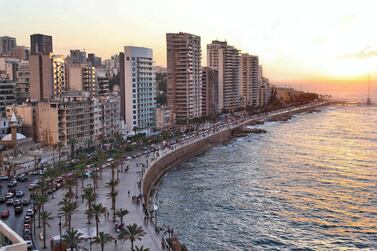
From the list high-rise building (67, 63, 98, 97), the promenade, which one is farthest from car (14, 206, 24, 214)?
high-rise building (67, 63, 98, 97)

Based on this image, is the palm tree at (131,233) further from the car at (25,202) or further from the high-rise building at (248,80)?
the high-rise building at (248,80)

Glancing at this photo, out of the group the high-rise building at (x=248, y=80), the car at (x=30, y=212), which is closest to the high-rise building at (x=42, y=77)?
the car at (x=30, y=212)

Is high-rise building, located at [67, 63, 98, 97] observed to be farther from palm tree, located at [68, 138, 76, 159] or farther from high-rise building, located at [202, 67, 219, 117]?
high-rise building, located at [202, 67, 219, 117]

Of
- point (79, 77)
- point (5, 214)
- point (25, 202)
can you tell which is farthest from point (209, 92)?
point (5, 214)

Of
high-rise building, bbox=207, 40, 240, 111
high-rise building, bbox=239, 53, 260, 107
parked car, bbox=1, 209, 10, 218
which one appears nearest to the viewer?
parked car, bbox=1, 209, 10, 218

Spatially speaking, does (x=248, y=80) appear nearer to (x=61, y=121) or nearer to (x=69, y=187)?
(x=61, y=121)
